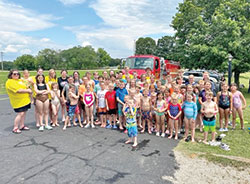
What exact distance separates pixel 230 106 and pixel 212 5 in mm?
15299

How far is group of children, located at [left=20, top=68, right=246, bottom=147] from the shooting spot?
532 cm

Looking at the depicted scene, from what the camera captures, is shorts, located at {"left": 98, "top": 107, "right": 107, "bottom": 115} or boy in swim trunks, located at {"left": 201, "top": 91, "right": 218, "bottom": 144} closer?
boy in swim trunks, located at {"left": 201, "top": 91, "right": 218, "bottom": 144}

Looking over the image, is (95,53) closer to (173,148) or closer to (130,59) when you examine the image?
(130,59)

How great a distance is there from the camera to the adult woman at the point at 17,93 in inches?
205

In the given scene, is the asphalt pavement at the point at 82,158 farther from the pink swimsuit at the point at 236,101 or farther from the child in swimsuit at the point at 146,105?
the pink swimsuit at the point at 236,101

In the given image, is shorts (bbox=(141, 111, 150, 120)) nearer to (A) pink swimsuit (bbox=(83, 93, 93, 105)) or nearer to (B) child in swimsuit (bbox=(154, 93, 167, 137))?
(B) child in swimsuit (bbox=(154, 93, 167, 137))

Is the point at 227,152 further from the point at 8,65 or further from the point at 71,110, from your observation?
the point at 8,65

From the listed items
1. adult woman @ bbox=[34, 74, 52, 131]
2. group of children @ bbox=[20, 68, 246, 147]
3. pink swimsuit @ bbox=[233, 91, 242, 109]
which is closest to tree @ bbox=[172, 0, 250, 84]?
pink swimsuit @ bbox=[233, 91, 242, 109]

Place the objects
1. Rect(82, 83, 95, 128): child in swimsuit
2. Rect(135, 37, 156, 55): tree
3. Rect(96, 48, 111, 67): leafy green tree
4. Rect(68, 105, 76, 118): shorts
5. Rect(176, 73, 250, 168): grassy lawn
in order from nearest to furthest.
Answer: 1. Rect(176, 73, 250, 168): grassy lawn
2. Rect(68, 105, 76, 118): shorts
3. Rect(82, 83, 95, 128): child in swimsuit
4. Rect(135, 37, 156, 55): tree
5. Rect(96, 48, 111, 67): leafy green tree

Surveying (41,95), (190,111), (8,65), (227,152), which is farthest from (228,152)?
(8,65)

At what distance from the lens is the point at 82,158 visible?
4047 millimetres

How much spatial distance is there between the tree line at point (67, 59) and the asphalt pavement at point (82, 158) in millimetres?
97913

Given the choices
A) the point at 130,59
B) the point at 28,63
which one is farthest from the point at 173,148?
the point at 28,63

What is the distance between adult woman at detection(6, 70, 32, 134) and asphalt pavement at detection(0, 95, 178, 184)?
0.69 meters
